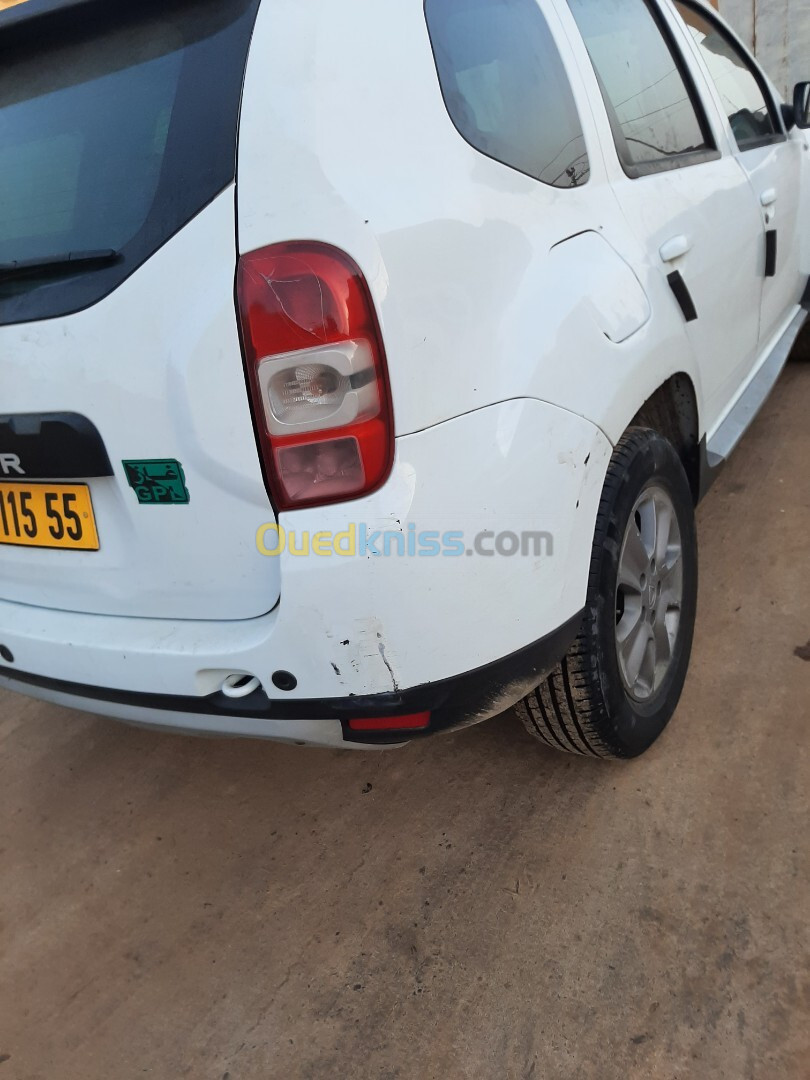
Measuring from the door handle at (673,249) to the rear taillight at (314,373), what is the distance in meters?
0.99

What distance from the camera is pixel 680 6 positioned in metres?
2.81

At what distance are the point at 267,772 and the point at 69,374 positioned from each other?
133cm

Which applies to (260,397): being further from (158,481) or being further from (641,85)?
Result: (641,85)

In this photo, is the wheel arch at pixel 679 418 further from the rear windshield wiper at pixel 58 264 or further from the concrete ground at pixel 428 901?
the rear windshield wiper at pixel 58 264

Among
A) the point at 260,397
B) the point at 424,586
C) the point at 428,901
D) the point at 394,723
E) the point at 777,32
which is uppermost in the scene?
the point at 777,32

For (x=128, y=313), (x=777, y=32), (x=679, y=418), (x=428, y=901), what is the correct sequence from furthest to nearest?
(x=777, y=32) → (x=679, y=418) → (x=428, y=901) → (x=128, y=313)

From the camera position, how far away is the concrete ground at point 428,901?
159 cm

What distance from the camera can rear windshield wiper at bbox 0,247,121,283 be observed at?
1471 millimetres

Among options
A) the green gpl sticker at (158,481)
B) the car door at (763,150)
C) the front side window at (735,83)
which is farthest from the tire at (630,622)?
the front side window at (735,83)

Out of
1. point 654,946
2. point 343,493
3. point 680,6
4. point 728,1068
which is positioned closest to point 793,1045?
point 728,1068

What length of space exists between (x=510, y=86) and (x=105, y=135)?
799mm

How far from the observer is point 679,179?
222 cm

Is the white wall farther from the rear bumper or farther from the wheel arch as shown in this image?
the rear bumper

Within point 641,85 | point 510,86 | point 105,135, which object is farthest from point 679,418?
point 105,135
